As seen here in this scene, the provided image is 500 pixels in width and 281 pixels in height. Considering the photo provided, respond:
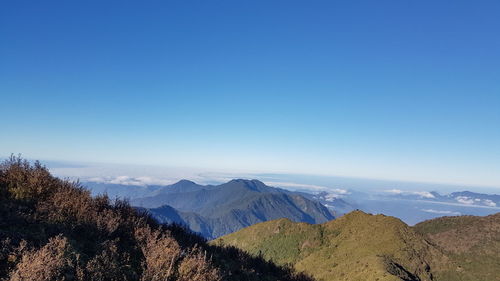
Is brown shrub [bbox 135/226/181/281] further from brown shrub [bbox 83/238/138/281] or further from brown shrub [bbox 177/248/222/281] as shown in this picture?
brown shrub [bbox 83/238/138/281]

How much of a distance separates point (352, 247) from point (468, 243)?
4178cm

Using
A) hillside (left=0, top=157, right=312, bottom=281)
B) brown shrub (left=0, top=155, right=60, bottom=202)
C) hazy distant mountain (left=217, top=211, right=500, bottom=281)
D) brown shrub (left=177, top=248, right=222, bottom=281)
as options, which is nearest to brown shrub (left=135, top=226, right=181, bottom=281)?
hillside (left=0, top=157, right=312, bottom=281)

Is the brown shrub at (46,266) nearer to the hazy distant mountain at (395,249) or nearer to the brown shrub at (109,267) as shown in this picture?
the brown shrub at (109,267)

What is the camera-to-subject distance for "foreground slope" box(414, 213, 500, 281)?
95500mm

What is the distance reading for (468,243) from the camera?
11094 cm

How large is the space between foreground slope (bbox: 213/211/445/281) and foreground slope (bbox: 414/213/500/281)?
21.2 ft

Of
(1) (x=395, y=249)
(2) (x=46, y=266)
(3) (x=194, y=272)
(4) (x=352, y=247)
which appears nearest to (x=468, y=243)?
(1) (x=395, y=249)

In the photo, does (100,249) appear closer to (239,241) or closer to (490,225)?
(490,225)

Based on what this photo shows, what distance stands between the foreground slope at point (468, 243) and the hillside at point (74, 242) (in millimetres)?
114112

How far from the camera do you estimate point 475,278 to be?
91.9m

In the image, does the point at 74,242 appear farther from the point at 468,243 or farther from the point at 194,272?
the point at 468,243

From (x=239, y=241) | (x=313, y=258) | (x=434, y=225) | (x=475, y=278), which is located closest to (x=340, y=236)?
(x=313, y=258)

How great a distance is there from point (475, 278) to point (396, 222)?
3565 centimetres

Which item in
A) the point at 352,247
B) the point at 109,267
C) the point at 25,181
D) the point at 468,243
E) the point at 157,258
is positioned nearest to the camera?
the point at 109,267
